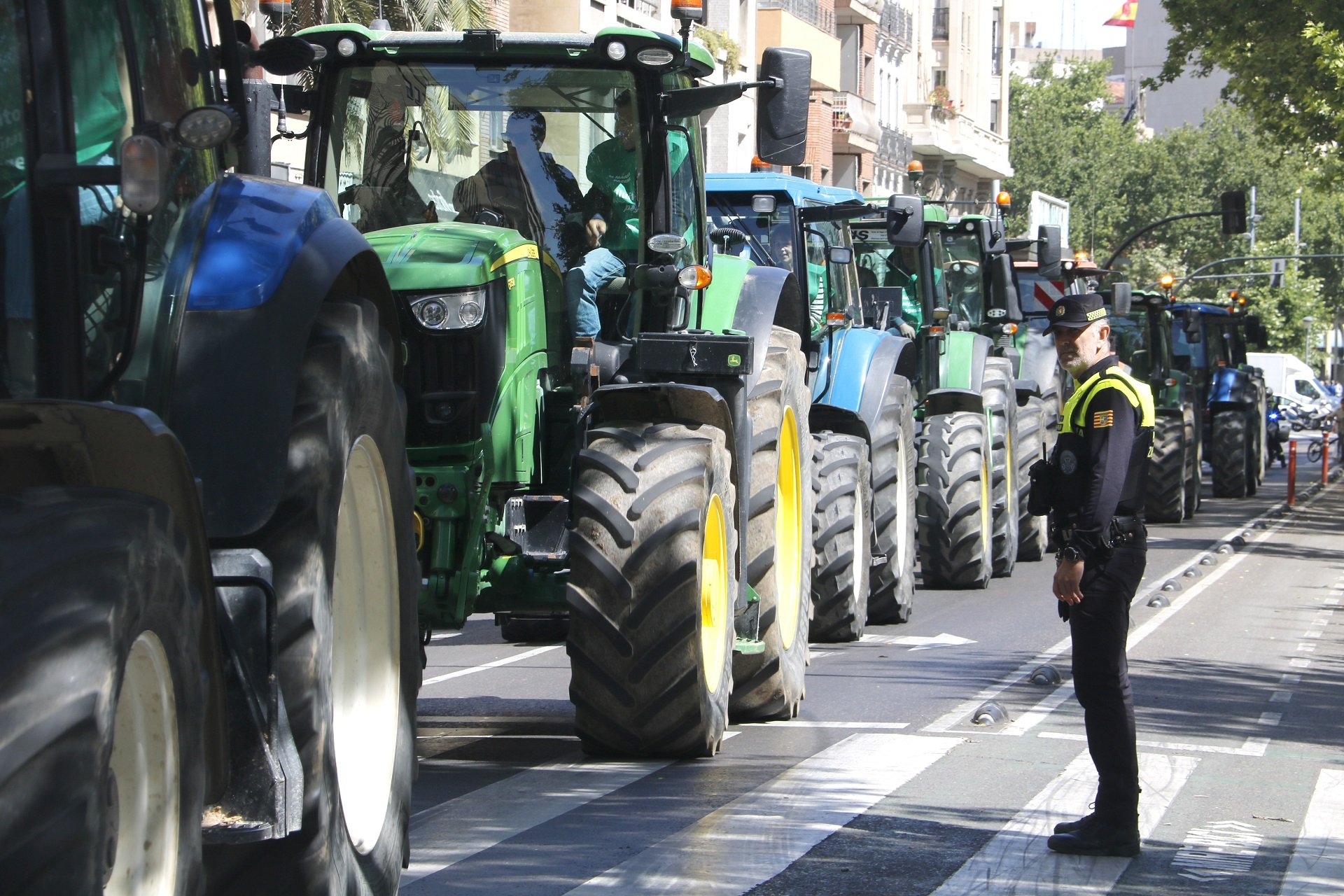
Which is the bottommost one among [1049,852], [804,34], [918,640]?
[918,640]

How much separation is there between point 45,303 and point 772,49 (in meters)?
4.47

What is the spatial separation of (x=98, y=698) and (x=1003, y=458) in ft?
46.3

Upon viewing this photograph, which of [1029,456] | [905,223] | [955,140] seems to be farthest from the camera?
[955,140]

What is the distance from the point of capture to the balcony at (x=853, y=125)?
51.5m

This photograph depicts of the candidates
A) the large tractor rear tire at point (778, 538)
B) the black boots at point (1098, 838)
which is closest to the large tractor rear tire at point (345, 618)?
the black boots at point (1098, 838)

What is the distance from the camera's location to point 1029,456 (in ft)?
59.3

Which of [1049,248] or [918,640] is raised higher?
[1049,248]

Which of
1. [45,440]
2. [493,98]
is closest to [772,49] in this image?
[493,98]

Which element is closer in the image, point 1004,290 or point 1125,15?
point 1004,290

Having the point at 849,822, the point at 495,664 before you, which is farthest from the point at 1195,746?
the point at 495,664

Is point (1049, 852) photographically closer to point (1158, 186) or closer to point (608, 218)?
point (608, 218)

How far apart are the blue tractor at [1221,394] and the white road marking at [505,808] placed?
21177mm

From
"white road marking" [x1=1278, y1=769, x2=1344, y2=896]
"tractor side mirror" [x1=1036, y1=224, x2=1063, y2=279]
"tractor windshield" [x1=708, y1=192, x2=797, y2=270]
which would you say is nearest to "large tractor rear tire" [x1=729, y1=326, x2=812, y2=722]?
"white road marking" [x1=1278, y1=769, x2=1344, y2=896]

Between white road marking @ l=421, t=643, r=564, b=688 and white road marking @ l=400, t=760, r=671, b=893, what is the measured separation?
2883 mm
